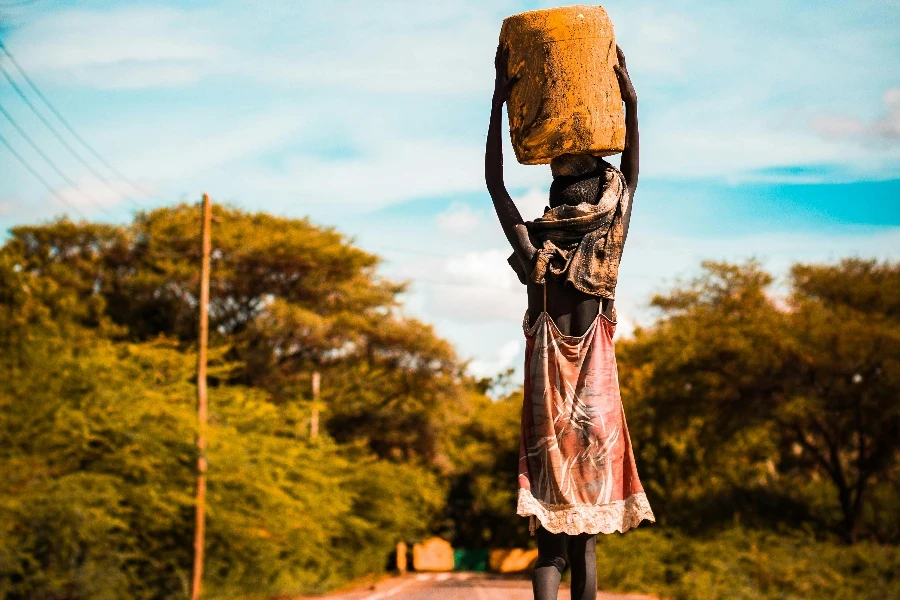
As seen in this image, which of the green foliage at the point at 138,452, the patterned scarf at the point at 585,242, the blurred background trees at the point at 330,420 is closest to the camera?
the patterned scarf at the point at 585,242

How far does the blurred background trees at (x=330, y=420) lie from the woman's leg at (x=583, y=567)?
59.9 ft

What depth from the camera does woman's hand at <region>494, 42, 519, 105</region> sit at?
494 centimetres

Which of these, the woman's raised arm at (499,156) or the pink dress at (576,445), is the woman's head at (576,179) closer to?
the woman's raised arm at (499,156)

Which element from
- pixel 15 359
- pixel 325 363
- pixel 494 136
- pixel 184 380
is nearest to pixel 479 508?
pixel 325 363

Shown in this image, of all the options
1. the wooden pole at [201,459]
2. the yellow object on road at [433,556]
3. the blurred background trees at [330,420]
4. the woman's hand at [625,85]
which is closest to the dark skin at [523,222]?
the woman's hand at [625,85]

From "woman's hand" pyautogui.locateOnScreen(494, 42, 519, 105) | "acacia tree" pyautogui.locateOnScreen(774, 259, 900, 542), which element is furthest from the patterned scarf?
"acacia tree" pyautogui.locateOnScreen(774, 259, 900, 542)

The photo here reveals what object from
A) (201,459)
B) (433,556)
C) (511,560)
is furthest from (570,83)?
(511,560)

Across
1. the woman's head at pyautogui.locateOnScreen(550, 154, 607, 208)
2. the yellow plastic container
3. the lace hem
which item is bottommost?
the lace hem

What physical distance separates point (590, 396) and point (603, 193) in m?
0.86

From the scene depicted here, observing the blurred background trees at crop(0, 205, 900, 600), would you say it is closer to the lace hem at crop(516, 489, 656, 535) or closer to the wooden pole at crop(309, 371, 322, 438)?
the wooden pole at crop(309, 371, 322, 438)

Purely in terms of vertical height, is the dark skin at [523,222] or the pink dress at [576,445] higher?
the dark skin at [523,222]

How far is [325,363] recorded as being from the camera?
4103cm

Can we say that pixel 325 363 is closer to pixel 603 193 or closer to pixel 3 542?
pixel 3 542

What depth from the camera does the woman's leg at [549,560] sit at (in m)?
4.52
